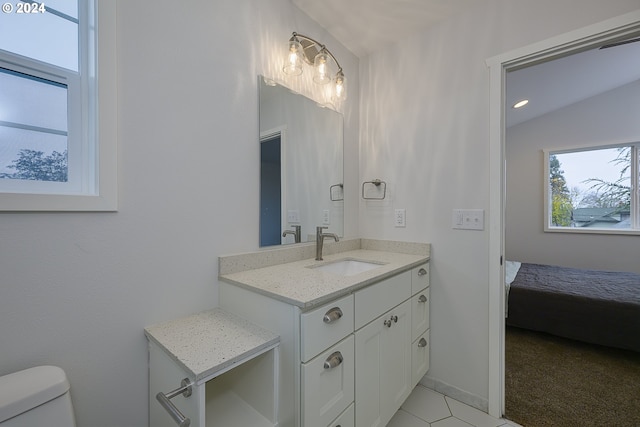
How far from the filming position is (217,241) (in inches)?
50.6

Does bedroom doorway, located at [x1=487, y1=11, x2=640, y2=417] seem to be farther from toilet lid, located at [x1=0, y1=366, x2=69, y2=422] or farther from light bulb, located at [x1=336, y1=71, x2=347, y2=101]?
toilet lid, located at [x1=0, y1=366, x2=69, y2=422]

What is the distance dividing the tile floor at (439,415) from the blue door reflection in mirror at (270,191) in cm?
126

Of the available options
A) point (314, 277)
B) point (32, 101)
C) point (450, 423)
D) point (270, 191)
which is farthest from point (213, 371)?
point (450, 423)

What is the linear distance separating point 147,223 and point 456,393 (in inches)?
79.2

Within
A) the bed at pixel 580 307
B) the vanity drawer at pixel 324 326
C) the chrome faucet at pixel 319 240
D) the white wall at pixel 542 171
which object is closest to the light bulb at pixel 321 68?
the chrome faucet at pixel 319 240

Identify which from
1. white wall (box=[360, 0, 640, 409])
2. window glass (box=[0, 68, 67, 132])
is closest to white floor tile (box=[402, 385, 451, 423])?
white wall (box=[360, 0, 640, 409])

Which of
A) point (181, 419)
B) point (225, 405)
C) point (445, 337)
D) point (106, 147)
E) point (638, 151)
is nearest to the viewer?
point (181, 419)

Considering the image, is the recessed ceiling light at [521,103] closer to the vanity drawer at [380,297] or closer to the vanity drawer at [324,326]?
the vanity drawer at [380,297]

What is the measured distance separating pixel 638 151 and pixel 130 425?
5.78 m

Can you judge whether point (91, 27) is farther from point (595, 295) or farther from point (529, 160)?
point (529, 160)

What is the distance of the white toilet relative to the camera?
2.19 feet

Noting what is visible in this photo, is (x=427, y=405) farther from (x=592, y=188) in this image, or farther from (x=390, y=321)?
(x=592, y=188)

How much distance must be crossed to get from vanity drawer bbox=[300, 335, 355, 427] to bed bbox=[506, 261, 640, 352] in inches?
88.7

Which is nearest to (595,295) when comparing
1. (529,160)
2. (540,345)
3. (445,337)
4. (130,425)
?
(540,345)
